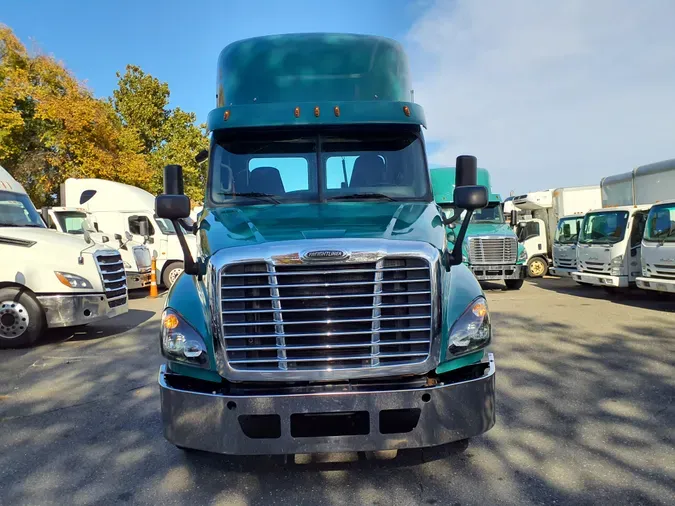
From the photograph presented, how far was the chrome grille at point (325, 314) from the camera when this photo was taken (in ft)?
11.1

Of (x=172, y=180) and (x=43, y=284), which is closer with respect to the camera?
(x=172, y=180)

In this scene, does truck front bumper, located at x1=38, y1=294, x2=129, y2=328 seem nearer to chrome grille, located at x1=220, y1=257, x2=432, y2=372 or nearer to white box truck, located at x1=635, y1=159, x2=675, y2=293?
chrome grille, located at x1=220, y1=257, x2=432, y2=372

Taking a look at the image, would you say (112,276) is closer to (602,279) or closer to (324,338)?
(324,338)

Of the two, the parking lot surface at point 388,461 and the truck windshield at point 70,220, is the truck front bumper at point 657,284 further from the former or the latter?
the truck windshield at point 70,220

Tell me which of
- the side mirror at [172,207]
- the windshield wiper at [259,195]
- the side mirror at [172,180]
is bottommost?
the side mirror at [172,207]

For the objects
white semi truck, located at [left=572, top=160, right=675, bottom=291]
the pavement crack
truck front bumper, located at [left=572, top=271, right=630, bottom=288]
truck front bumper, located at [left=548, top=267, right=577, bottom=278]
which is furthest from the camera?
truck front bumper, located at [left=548, top=267, right=577, bottom=278]

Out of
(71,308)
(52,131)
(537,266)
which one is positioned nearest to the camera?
(71,308)

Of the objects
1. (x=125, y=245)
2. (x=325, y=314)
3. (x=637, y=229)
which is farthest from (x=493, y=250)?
(x=325, y=314)

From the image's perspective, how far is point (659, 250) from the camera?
11469mm

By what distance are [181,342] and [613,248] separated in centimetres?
1228

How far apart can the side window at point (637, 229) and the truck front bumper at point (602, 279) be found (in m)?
0.84

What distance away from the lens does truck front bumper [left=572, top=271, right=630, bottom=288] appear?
1299 centimetres

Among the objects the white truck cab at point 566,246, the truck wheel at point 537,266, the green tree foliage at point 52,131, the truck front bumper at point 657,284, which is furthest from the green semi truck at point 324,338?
the green tree foliage at point 52,131

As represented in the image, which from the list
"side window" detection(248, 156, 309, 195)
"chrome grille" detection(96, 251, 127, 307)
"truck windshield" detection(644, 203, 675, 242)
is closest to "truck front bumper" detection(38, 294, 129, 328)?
"chrome grille" detection(96, 251, 127, 307)
